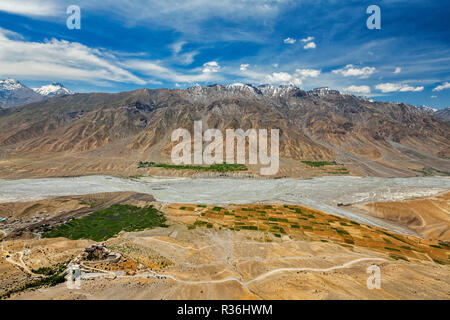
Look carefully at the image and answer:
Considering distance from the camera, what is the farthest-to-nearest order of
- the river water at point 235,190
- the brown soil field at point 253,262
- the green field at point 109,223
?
the river water at point 235,190 → the green field at point 109,223 → the brown soil field at point 253,262

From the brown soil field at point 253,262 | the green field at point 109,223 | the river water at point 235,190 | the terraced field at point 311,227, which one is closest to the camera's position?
the brown soil field at point 253,262

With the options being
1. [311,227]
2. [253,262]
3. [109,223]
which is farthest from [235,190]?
[253,262]

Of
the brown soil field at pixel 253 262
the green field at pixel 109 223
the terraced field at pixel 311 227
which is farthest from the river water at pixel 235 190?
the brown soil field at pixel 253 262

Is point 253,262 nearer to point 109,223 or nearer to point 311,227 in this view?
point 311,227

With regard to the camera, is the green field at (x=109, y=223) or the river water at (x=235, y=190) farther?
the river water at (x=235, y=190)

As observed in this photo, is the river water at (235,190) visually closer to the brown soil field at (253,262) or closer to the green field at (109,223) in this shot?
the green field at (109,223)

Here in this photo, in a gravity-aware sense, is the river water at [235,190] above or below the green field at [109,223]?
above

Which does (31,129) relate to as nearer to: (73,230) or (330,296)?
(73,230)

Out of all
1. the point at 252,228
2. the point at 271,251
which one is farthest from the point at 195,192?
the point at 271,251

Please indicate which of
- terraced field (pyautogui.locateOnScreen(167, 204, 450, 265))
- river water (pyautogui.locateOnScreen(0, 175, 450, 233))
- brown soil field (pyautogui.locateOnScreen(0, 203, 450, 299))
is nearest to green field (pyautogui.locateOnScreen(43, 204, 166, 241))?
brown soil field (pyautogui.locateOnScreen(0, 203, 450, 299))
